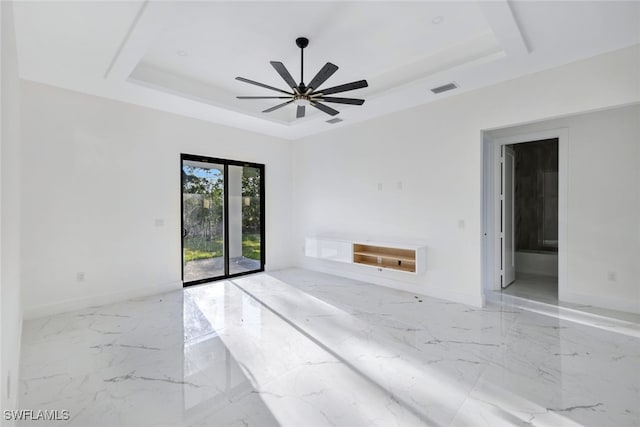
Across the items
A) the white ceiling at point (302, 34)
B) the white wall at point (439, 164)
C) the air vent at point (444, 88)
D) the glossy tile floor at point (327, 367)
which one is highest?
the white ceiling at point (302, 34)

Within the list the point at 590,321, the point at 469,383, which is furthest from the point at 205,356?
the point at 590,321

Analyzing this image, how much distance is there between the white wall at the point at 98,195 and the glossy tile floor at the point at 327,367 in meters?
0.47

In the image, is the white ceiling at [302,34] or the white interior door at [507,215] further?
the white interior door at [507,215]

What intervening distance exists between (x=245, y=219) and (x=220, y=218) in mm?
521

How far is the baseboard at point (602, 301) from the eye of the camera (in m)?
3.66

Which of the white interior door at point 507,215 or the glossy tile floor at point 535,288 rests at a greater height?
the white interior door at point 507,215

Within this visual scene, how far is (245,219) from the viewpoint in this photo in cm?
586

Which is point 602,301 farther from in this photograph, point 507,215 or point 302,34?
point 302,34

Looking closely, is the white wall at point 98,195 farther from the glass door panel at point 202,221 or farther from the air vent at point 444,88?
the air vent at point 444,88

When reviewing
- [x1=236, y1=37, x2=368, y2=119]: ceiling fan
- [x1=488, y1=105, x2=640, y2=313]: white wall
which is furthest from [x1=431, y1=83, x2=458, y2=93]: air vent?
[x1=488, y1=105, x2=640, y2=313]: white wall

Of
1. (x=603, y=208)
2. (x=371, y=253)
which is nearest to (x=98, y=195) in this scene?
(x=371, y=253)

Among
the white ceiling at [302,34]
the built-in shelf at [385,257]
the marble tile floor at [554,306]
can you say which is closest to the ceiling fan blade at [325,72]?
the white ceiling at [302,34]

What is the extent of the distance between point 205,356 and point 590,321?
4109mm

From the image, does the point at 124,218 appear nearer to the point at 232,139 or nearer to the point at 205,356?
the point at 232,139
